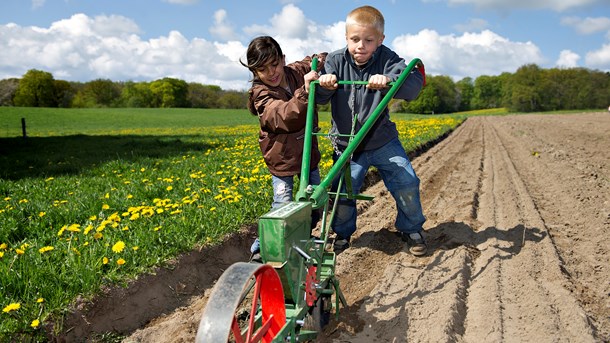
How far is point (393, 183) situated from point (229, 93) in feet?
256

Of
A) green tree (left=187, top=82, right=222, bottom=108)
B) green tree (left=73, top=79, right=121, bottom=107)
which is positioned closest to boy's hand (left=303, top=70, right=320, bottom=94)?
green tree (left=187, top=82, right=222, bottom=108)

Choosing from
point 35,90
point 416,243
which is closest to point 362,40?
point 416,243

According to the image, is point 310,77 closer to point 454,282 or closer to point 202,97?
point 454,282

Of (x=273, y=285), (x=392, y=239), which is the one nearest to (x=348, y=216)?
(x=392, y=239)

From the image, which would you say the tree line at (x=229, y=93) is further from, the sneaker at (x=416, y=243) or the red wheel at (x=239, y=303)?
the red wheel at (x=239, y=303)

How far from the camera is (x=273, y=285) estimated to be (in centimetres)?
232

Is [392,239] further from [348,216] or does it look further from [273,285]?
[273,285]

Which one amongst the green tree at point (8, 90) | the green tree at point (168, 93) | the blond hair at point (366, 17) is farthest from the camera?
the green tree at point (168, 93)

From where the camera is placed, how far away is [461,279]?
384 cm

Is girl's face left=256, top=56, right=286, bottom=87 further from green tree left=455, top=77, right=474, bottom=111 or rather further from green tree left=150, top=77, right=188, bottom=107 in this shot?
green tree left=455, top=77, right=474, bottom=111

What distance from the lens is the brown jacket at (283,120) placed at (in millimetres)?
3488

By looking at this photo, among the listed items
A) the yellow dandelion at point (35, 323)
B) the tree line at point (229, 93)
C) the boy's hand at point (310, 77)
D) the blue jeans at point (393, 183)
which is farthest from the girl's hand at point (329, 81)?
the tree line at point (229, 93)

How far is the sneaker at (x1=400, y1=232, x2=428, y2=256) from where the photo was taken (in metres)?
4.45

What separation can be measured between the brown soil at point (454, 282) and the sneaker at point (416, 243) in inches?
2.7
